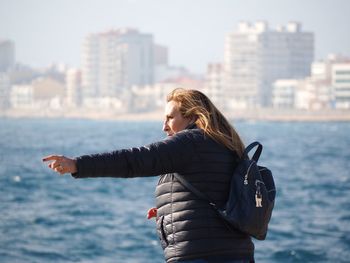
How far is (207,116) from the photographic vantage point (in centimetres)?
404

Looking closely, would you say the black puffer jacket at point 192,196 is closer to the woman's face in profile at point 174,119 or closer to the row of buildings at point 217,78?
the woman's face in profile at point 174,119

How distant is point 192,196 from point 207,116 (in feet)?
1.00

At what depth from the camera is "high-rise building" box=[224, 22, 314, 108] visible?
533ft

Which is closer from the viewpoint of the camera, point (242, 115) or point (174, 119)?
point (174, 119)

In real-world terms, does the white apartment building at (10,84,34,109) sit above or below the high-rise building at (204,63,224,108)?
below

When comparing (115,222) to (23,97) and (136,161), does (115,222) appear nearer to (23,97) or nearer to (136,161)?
(136,161)

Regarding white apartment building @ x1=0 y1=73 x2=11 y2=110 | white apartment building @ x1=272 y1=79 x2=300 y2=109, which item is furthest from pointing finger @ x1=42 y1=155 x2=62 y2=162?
white apartment building @ x1=0 y1=73 x2=11 y2=110

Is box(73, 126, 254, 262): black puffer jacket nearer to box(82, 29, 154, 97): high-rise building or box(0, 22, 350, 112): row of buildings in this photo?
box(0, 22, 350, 112): row of buildings

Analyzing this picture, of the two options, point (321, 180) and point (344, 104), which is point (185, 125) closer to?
point (321, 180)

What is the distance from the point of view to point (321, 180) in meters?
33.2

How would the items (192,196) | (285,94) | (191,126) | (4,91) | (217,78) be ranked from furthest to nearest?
(4,91) → (217,78) → (285,94) → (191,126) → (192,196)

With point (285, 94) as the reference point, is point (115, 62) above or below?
above

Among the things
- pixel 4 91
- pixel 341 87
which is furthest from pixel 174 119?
pixel 4 91

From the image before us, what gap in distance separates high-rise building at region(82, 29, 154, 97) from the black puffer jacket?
174081 millimetres
